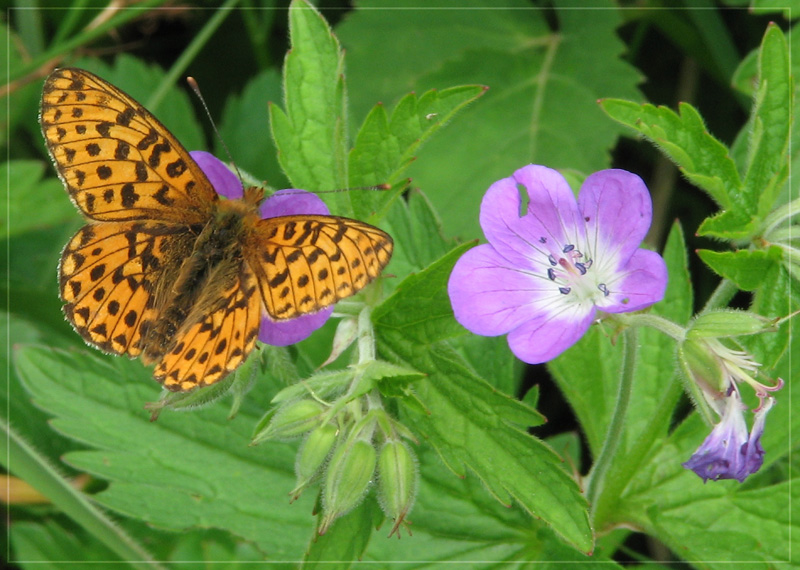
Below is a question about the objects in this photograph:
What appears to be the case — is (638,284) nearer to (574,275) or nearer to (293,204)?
(574,275)

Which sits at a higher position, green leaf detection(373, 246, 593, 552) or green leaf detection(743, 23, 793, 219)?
green leaf detection(743, 23, 793, 219)

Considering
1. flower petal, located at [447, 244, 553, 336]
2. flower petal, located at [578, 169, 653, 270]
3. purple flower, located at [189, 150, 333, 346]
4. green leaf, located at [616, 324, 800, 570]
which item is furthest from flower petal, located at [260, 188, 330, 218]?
green leaf, located at [616, 324, 800, 570]

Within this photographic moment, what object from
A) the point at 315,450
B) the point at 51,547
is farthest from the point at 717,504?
the point at 51,547

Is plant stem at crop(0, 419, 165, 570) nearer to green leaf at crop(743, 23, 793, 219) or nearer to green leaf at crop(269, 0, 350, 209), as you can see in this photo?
green leaf at crop(269, 0, 350, 209)

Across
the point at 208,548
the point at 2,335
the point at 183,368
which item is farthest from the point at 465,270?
the point at 2,335

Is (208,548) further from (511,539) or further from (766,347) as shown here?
(766,347)
